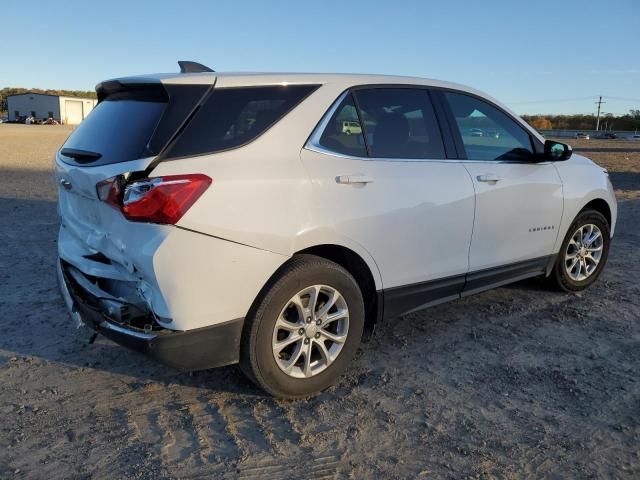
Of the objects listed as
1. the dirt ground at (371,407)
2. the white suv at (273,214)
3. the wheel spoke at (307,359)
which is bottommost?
the dirt ground at (371,407)

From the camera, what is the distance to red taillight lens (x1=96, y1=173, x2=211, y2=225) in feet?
8.57

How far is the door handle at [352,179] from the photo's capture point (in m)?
3.14

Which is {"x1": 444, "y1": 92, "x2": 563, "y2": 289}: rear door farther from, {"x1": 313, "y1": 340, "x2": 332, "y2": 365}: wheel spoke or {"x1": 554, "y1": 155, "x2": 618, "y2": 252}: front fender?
{"x1": 313, "y1": 340, "x2": 332, "y2": 365}: wheel spoke

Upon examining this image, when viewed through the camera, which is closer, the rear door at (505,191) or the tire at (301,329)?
the tire at (301,329)

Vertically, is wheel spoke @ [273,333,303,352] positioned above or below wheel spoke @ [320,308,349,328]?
below

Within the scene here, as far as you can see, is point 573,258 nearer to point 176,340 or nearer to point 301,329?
point 301,329

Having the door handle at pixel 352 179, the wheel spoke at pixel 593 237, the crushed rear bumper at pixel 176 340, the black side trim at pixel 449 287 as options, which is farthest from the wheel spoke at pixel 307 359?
the wheel spoke at pixel 593 237

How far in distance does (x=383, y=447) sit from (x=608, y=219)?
12.1 ft

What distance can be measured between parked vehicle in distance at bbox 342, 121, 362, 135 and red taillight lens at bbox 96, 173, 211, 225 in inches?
39.8

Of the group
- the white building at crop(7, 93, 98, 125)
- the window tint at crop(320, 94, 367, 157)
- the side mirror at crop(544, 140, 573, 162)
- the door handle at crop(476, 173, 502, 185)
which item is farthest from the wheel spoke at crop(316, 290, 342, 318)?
the white building at crop(7, 93, 98, 125)

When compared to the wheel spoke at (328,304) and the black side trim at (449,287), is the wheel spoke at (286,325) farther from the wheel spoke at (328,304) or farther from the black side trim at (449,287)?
the black side trim at (449,287)

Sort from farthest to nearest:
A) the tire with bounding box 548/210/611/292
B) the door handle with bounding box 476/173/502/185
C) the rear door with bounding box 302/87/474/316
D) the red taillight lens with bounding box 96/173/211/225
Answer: the tire with bounding box 548/210/611/292 < the door handle with bounding box 476/173/502/185 < the rear door with bounding box 302/87/474/316 < the red taillight lens with bounding box 96/173/211/225

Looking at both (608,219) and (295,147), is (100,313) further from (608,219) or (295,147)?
(608,219)

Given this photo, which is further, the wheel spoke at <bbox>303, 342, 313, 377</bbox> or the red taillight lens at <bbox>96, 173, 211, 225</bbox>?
the wheel spoke at <bbox>303, 342, 313, 377</bbox>
